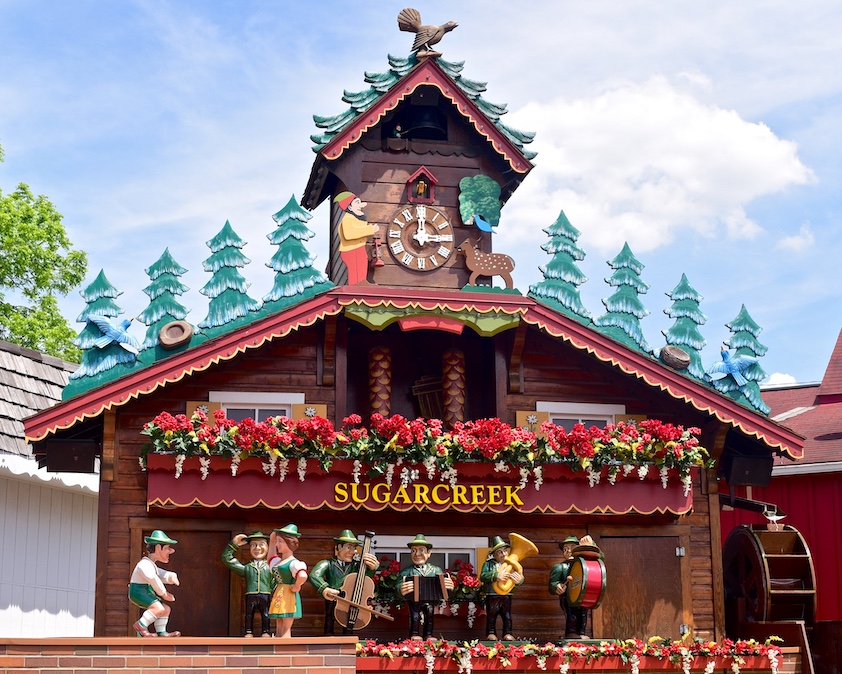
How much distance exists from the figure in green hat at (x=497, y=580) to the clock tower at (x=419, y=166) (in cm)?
387

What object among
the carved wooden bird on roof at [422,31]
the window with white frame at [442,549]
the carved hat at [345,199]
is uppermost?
the carved wooden bird on roof at [422,31]

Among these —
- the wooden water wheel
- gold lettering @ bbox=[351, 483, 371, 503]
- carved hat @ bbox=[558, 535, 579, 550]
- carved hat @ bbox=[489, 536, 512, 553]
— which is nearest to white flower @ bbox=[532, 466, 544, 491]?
carved hat @ bbox=[558, 535, 579, 550]

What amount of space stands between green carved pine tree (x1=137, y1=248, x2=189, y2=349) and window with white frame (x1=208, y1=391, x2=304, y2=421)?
3.66 feet

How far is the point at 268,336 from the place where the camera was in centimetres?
1697

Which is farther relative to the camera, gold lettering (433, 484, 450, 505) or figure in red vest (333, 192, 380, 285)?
figure in red vest (333, 192, 380, 285)

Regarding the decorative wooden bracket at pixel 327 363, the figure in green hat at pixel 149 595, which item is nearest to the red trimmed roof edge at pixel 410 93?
the decorative wooden bracket at pixel 327 363

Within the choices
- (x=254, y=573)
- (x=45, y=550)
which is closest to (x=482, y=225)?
(x=254, y=573)

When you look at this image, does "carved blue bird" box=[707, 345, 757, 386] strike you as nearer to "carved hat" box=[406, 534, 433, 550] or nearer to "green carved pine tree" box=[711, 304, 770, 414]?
"green carved pine tree" box=[711, 304, 770, 414]

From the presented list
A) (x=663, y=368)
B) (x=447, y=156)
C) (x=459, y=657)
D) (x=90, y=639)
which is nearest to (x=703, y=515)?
(x=663, y=368)

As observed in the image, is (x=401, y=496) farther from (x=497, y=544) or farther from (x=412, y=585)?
(x=497, y=544)

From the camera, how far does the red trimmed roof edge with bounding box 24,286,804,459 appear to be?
16.5 metres

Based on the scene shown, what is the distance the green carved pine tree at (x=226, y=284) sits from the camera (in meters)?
17.4

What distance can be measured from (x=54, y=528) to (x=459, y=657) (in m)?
6.95

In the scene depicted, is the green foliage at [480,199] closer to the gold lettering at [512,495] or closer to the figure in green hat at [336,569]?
the gold lettering at [512,495]
